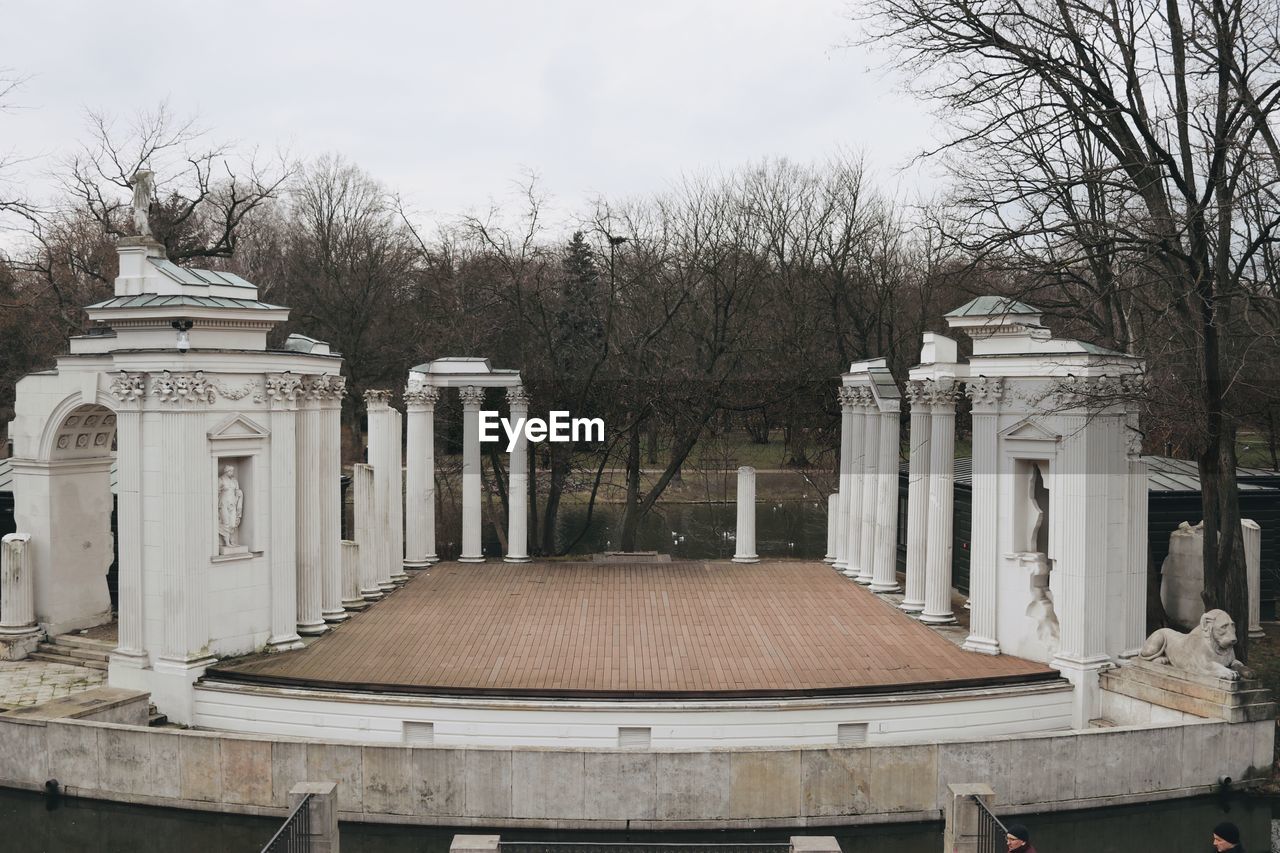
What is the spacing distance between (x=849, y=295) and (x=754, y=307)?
5423 mm

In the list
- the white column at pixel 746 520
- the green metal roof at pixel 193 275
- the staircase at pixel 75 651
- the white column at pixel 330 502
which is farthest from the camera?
the white column at pixel 746 520

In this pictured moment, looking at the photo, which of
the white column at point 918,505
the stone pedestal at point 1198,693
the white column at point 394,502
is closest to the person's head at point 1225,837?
the stone pedestal at point 1198,693

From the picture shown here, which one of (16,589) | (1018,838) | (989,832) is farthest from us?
(16,589)

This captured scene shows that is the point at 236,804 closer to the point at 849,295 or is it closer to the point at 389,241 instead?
the point at 849,295

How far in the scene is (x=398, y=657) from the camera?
63.9 feet

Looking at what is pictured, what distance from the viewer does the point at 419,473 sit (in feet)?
97.5

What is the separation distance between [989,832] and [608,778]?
4939mm

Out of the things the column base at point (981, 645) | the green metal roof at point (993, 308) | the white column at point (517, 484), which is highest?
the green metal roof at point (993, 308)

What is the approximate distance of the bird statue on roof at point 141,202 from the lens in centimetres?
2014

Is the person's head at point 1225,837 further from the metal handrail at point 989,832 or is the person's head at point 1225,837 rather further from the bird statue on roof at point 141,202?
the bird statue on roof at point 141,202

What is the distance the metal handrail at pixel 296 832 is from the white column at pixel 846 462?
19.1 m

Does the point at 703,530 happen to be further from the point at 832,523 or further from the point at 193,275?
the point at 193,275

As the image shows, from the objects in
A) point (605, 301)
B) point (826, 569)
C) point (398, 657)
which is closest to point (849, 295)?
point (605, 301)

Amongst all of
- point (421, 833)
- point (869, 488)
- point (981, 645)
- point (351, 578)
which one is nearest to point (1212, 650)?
point (981, 645)
